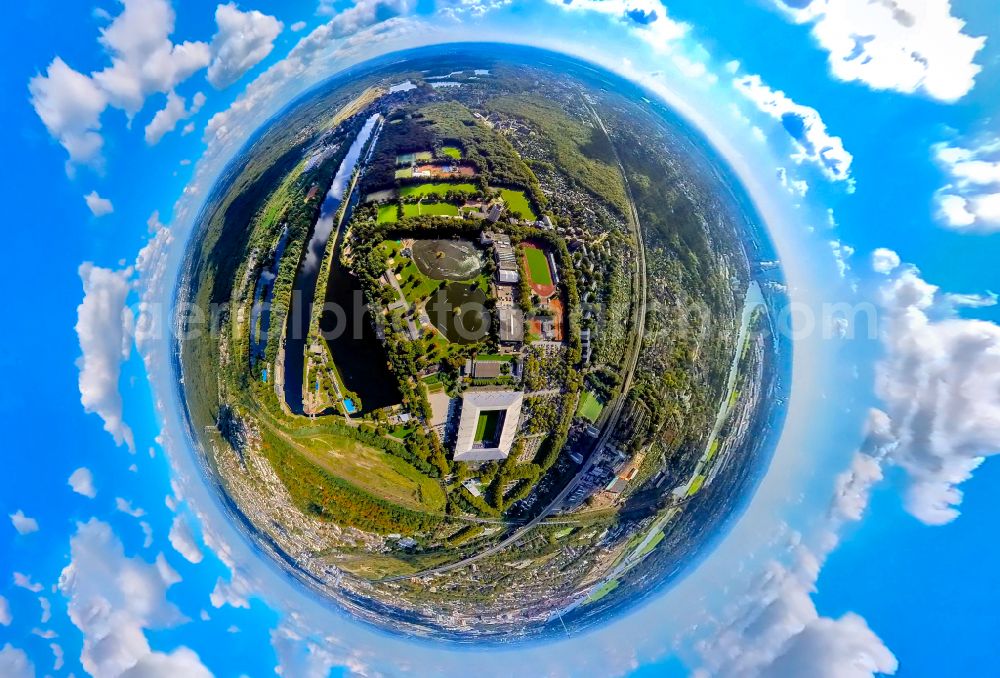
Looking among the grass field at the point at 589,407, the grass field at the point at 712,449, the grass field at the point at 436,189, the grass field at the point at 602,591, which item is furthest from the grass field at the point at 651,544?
the grass field at the point at 436,189

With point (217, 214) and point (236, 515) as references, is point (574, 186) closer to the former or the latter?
point (217, 214)

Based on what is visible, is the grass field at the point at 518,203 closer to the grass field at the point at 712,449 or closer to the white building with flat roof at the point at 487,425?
the white building with flat roof at the point at 487,425

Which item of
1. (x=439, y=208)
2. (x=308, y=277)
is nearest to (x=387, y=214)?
(x=439, y=208)

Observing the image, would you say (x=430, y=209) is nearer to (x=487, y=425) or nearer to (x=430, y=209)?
(x=430, y=209)

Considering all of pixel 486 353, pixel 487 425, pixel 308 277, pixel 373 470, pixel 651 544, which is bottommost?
pixel 651 544

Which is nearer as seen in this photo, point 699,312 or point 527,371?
point 527,371

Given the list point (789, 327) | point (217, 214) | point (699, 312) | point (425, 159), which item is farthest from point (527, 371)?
point (217, 214)
